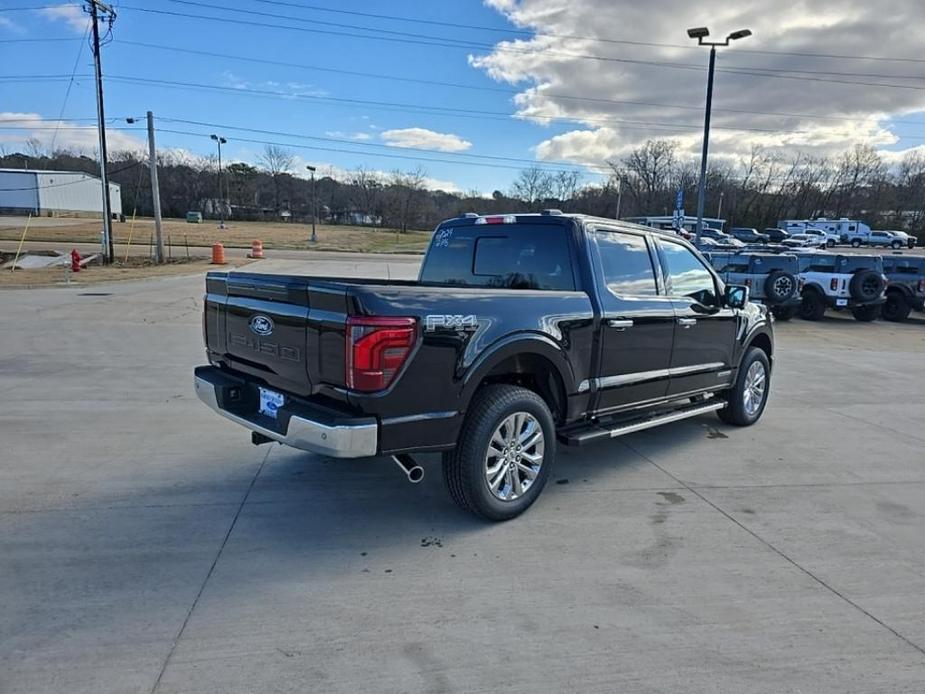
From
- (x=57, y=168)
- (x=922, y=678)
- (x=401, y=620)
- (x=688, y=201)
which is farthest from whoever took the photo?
(x=57, y=168)

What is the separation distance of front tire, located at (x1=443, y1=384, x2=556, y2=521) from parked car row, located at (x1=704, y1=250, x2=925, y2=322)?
1319 centimetres

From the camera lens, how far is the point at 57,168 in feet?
336

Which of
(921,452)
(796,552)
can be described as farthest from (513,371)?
(921,452)

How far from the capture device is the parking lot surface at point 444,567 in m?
2.52

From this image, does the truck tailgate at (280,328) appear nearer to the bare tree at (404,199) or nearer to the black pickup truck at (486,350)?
the black pickup truck at (486,350)

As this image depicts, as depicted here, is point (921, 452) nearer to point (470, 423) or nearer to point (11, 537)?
point (470, 423)

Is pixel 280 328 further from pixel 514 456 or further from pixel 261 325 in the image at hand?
pixel 514 456

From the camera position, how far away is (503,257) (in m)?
4.62

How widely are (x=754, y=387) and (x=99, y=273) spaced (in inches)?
885

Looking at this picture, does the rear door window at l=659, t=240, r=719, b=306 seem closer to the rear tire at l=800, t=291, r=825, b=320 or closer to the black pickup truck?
the black pickup truck

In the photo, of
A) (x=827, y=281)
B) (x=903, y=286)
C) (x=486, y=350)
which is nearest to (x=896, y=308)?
(x=903, y=286)

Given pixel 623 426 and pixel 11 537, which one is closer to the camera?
pixel 11 537

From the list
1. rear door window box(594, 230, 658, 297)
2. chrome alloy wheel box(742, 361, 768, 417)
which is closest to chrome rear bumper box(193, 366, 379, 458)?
rear door window box(594, 230, 658, 297)

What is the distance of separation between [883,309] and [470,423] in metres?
18.5
